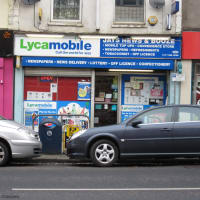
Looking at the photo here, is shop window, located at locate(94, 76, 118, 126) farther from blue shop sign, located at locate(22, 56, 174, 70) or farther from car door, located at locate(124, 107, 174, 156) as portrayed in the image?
car door, located at locate(124, 107, 174, 156)

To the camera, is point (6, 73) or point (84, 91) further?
point (84, 91)

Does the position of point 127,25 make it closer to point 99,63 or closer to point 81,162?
point 99,63

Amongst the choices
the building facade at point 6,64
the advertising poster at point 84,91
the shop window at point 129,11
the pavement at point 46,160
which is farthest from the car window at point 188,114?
the building facade at point 6,64

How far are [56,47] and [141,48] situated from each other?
2.98m

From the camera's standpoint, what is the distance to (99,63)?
15.3 m

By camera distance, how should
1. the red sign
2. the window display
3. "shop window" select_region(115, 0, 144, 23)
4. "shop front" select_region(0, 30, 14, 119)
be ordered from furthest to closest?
the window display, "shop window" select_region(115, 0, 144, 23), the red sign, "shop front" select_region(0, 30, 14, 119)

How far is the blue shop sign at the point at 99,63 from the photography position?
15172 millimetres

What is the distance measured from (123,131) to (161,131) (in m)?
0.92

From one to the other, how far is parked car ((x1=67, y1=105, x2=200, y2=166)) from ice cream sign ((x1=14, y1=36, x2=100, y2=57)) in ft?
16.5

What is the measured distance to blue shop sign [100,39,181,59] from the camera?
50.2 ft

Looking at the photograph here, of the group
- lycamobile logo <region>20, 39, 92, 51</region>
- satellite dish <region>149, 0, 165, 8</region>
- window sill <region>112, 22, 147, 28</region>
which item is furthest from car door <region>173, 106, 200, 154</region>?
satellite dish <region>149, 0, 165, 8</region>

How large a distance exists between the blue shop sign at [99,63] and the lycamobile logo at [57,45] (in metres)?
0.38

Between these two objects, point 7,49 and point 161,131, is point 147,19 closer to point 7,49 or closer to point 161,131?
point 7,49

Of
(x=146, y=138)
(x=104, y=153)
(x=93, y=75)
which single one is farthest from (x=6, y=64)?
(x=146, y=138)
